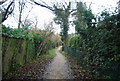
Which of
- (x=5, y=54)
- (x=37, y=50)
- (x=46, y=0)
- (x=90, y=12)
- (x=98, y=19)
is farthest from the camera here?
(x=37, y=50)

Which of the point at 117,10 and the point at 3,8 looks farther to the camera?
the point at 3,8

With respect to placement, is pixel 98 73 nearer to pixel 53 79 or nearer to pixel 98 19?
pixel 53 79

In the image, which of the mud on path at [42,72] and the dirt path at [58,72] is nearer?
the mud on path at [42,72]

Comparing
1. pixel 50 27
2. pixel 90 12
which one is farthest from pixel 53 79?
pixel 50 27

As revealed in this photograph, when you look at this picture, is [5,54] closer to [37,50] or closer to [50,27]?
[37,50]

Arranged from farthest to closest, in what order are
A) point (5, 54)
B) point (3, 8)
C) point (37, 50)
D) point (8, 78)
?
1. point (37, 50)
2. point (3, 8)
3. point (5, 54)
4. point (8, 78)

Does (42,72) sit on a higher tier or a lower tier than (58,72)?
higher

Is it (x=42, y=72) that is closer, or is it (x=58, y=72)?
(x=42, y=72)

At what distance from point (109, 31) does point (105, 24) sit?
2.14ft

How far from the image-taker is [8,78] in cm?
506

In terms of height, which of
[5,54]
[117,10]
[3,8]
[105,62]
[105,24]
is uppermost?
[3,8]

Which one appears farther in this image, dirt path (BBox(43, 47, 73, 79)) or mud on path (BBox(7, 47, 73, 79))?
dirt path (BBox(43, 47, 73, 79))

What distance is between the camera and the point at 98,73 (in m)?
5.29

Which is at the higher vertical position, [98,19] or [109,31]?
[98,19]
